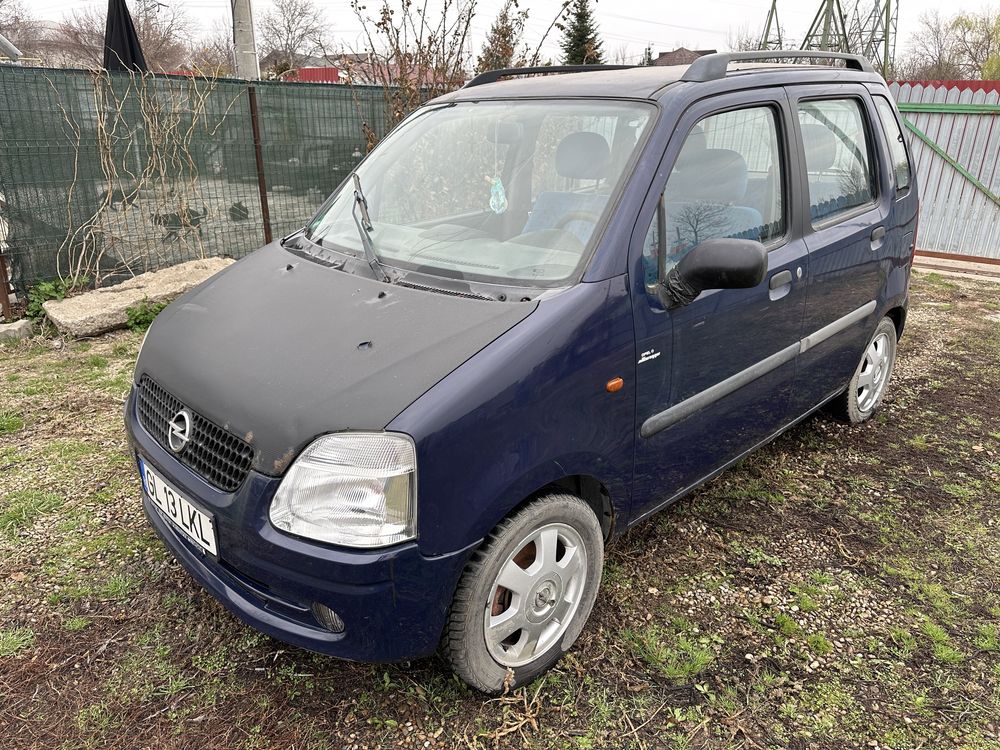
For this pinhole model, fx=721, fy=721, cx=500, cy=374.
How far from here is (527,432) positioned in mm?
Result: 2084

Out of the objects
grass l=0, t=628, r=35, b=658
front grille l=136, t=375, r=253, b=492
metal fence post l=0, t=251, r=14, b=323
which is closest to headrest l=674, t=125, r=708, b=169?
front grille l=136, t=375, r=253, b=492

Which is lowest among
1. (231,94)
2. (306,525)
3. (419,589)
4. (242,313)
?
(419,589)

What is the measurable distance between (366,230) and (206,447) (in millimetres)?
1127

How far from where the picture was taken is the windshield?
8.15 ft

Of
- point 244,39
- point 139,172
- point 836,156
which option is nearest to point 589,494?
point 836,156

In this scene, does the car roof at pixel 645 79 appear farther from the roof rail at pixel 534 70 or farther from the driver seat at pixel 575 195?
the driver seat at pixel 575 195

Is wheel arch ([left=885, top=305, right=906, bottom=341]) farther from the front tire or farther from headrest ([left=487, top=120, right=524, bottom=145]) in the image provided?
the front tire

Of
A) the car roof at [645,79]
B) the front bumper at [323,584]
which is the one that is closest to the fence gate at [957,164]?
the car roof at [645,79]

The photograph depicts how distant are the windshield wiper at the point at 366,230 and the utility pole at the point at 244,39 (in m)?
8.78

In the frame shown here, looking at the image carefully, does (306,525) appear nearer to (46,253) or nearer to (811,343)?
(811,343)

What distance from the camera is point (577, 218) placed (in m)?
2.49

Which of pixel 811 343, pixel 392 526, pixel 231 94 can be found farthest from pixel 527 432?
pixel 231 94

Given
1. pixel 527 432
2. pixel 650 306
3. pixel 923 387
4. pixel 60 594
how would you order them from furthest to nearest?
pixel 923 387 < pixel 60 594 < pixel 650 306 < pixel 527 432

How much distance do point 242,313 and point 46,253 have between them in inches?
189
